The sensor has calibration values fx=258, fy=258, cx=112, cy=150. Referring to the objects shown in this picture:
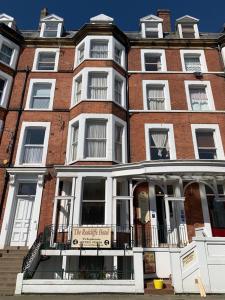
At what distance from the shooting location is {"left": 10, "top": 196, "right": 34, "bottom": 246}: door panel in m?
12.8

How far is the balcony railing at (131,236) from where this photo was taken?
36.8ft

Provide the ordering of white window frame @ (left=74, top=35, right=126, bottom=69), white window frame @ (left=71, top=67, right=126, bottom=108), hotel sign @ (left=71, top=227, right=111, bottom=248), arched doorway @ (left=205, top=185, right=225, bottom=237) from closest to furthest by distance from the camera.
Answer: hotel sign @ (left=71, top=227, right=111, bottom=248) → arched doorway @ (left=205, top=185, right=225, bottom=237) → white window frame @ (left=71, top=67, right=126, bottom=108) → white window frame @ (left=74, top=35, right=126, bottom=69)

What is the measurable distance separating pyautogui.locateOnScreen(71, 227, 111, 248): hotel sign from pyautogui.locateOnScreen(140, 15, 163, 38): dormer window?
620 inches

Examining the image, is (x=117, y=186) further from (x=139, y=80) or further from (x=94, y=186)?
(x=139, y=80)

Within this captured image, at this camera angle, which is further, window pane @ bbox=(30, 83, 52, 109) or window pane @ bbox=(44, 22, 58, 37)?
window pane @ bbox=(44, 22, 58, 37)

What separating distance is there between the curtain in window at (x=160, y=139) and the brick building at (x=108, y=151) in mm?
68

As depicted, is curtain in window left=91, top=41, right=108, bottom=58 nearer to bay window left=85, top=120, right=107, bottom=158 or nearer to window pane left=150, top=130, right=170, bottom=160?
bay window left=85, top=120, right=107, bottom=158

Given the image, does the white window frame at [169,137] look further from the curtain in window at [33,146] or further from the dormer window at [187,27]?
the dormer window at [187,27]

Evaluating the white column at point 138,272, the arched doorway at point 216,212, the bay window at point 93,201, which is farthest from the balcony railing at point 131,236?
the arched doorway at point 216,212

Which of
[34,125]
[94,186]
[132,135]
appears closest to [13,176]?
[34,125]

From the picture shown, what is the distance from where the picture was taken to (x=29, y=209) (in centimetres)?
1352

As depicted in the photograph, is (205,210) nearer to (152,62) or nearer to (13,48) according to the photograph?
(152,62)

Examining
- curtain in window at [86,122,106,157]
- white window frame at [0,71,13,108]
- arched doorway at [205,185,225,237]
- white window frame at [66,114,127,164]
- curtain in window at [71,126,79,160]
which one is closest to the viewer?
arched doorway at [205,185,225,237]

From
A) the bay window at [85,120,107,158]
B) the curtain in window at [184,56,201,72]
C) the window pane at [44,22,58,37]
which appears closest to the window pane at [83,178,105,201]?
the bay window at [85,120,107,158]
